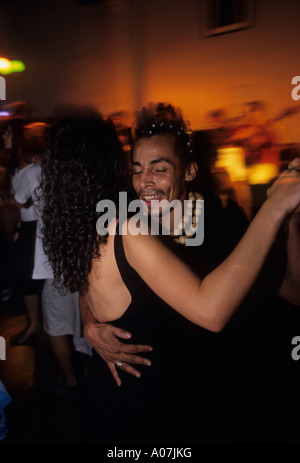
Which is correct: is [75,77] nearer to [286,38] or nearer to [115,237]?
[286,38]

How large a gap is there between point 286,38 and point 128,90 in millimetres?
2348

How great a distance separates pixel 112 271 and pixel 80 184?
1.04ft

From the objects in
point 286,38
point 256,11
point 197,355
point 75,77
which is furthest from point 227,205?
point 75,77

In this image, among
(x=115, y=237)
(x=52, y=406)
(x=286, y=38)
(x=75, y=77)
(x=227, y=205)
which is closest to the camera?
(x=115, y=237)

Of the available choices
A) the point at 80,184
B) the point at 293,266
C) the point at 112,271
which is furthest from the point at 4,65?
the point at 293,266

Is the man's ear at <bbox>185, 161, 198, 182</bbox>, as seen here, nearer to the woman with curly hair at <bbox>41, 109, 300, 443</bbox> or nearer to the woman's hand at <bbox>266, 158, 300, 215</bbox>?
the woman with curly hair at <bbox>41, 109, 300, 443</bbox>

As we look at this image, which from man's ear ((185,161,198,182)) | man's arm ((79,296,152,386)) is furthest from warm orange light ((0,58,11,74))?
man's arm ((79,296,152,386))

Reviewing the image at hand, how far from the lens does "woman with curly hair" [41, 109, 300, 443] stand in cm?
89

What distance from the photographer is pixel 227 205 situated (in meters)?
1.69

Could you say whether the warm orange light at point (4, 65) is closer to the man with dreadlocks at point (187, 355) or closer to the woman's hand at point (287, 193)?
the man with dreadlocks at point (187, 355)

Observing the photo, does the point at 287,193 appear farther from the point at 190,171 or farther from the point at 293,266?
the point at 190,171

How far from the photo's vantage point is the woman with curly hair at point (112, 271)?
0.89m

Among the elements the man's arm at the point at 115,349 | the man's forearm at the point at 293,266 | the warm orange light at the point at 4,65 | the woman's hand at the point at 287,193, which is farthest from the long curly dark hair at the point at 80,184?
the warm orange light at the point at 4,65

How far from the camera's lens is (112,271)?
1.01 m
